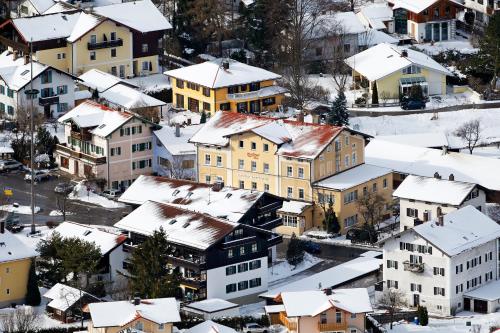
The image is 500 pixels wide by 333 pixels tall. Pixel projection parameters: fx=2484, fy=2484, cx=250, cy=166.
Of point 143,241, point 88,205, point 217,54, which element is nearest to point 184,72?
point 217,54

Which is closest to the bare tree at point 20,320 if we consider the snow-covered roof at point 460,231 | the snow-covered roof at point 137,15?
the snow-covered roof at point 460,231

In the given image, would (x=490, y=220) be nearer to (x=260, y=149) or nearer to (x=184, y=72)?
(x=260, y=149)

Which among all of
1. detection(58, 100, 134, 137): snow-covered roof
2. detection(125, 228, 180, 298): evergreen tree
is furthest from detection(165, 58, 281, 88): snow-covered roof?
detection(125, 228, 180, 298): evergreen tree

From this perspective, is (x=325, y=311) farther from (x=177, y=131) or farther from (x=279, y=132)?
(x=177, y=131)

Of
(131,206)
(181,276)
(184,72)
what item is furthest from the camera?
(184,72)

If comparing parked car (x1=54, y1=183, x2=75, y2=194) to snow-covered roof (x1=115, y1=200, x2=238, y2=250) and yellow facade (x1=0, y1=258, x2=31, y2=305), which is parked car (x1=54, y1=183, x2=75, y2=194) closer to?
snow-covered roof (x1=115, y1=200, x2=238, y2=250)

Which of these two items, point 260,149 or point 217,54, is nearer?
point 260,149
